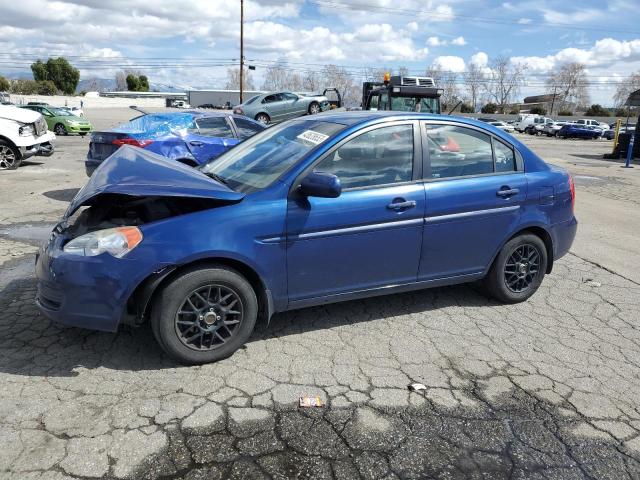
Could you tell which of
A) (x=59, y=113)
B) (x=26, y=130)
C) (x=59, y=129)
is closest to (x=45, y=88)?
(x=59, y=113)

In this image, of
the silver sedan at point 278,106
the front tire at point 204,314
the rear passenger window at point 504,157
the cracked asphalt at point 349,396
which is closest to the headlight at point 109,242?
the front tire at point 204,314

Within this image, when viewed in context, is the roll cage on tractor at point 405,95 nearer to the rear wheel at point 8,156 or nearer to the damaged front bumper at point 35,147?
the damaged front bumper at point 35,147

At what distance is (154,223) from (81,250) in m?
0.47

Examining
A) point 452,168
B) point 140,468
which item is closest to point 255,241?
point 140,468

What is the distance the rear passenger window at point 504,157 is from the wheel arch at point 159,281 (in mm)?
2287

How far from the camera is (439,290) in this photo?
16.2 ft

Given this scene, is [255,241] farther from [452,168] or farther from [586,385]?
[586,385]

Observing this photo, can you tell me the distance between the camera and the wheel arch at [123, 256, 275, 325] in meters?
3.15

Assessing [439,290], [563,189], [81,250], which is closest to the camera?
[81,250]

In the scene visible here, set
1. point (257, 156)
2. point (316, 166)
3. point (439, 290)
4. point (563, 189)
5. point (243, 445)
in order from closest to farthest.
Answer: point (243, 445), point (316, 166), point (257, 156), point (563, 189), point (439, 290)

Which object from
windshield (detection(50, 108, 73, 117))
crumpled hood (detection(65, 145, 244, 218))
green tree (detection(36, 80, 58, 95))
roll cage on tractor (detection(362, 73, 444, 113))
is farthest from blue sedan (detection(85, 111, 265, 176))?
green tree (detection(36, 80, 58, 95))

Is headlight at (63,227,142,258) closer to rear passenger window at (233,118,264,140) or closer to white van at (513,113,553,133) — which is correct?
rear passenger window at (233,118,264,140)

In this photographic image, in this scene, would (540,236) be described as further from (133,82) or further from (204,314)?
(133,82)

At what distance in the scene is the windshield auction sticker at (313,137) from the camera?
3.75m
